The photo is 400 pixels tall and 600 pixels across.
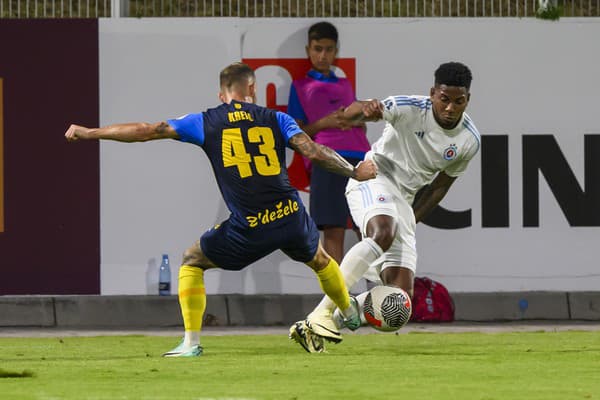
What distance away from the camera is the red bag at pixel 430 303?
15.0 metres

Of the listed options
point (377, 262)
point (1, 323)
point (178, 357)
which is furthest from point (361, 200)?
point (1, 323)

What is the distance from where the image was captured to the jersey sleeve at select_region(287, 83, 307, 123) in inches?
597

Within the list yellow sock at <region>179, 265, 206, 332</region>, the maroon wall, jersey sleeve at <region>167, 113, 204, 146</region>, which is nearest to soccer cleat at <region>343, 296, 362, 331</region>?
yellow sock at <region>179, 265, 206, 332</region>

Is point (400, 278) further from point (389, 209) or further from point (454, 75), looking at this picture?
point (454, 75)

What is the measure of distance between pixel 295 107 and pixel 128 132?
4.96m

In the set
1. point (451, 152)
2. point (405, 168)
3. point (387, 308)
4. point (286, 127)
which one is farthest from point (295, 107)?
point (387, 308)

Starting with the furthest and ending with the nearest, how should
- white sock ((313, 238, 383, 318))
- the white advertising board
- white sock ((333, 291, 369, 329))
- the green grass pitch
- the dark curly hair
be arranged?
the white advertising board → the dark curly hair → white sock ((313, 238, 383, 318)) → white sock ((333, 291, 369, 329)) → the green grass pitch

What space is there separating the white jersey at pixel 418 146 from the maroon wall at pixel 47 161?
14.4 ft

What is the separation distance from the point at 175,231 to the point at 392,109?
4.40m

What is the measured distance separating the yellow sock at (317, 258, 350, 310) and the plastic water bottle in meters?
4.69

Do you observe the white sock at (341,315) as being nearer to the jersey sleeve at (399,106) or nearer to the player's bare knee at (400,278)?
the player's bare knee at (400,278)

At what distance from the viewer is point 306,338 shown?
10.8 meters

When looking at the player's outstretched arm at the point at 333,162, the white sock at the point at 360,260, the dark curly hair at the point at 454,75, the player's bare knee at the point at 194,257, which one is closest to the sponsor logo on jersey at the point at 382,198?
the white sock at the point at 360,260

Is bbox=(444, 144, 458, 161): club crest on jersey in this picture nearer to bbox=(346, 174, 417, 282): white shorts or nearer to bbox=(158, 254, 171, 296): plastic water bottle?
bbox=(346, 174, 417, 282): white shorts
